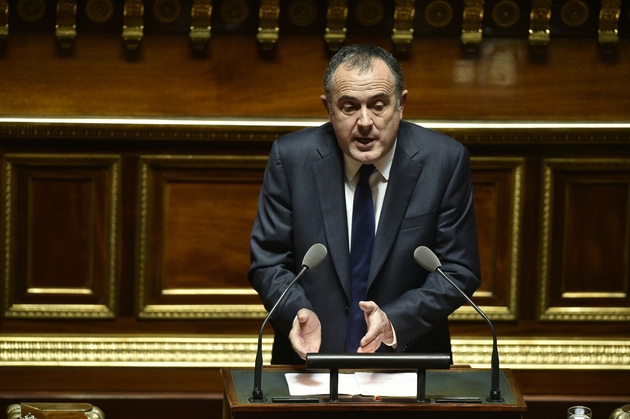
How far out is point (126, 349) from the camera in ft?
16.0

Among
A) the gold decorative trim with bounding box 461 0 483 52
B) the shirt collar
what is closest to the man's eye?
the shirt collar

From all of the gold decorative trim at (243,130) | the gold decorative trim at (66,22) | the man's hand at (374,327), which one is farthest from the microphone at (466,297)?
the gold decorative trim at (66,22)

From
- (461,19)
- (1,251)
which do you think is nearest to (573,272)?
(461,19)

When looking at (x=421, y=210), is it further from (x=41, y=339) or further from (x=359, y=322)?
(x=41, y=339)

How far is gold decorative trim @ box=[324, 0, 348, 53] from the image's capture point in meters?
4.72

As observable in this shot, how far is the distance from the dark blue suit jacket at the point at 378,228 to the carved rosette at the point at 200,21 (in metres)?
1.53

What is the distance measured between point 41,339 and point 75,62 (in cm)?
118

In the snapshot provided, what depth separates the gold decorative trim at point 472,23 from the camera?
15.5 ft

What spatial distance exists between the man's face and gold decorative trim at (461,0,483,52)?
170cm

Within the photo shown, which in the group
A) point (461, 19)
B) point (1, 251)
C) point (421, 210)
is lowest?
point (1, 251)

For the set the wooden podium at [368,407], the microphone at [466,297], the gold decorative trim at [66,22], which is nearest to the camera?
the wooden podium at [368,407]

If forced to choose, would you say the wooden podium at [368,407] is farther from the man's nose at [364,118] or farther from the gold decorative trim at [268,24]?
the gold decorative trim at [268,24]

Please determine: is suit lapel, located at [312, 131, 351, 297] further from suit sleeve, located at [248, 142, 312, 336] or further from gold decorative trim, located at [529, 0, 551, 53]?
gold decorative trim, located at [529, 0, 551, 53]

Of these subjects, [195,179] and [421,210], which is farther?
[195,179]
